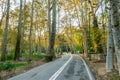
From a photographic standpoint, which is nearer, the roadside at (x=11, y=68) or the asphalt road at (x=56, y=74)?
the asphalt road at (x=56, y=74)

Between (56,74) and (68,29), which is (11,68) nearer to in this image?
(56,74)

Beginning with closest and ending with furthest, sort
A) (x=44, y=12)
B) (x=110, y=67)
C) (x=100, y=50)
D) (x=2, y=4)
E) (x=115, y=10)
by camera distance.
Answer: (x=115, y=10) → (x=110, y=67) → (x=100, y=50) → (x=2, y=4) → (x=44, y=12)

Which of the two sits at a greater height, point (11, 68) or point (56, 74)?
point (11, 68)

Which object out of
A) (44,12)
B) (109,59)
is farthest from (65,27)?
(109,59)

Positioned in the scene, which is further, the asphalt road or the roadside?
the roadside

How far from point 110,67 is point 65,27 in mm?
68017

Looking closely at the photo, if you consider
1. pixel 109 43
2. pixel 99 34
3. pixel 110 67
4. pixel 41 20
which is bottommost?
pixel 110 67

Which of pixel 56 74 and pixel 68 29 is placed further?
pixel 68 29

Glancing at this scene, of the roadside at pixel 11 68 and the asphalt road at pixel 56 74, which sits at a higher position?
the roadside at pixel 11 68

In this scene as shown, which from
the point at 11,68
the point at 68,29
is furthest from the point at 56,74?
the point at 68,29

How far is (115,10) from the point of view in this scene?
10.6 meters

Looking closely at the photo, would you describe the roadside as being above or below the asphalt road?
above

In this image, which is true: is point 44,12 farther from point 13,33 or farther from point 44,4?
point 13,33

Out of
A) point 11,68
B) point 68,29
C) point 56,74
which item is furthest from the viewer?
point 68,29
